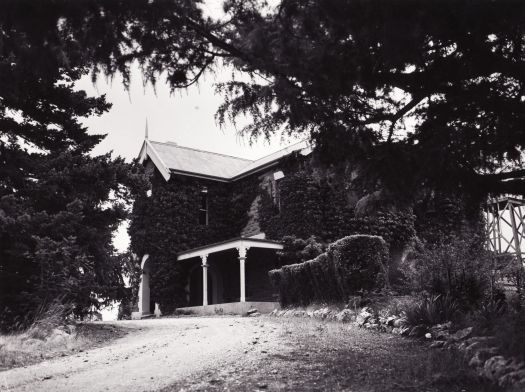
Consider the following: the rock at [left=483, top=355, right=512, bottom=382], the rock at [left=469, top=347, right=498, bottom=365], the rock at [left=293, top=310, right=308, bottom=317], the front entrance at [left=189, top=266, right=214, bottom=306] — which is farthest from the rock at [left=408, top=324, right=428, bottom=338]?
the front entrance at [left=189, top=266, right=214, bottom=306]

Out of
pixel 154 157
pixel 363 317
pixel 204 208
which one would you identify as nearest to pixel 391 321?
pixel 363 317

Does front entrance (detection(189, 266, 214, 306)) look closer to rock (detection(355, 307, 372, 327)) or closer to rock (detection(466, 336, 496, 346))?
rock (detection(355, 307, 372, 327))

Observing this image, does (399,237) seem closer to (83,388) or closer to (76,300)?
(76,300)

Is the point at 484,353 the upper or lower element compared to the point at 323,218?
lower

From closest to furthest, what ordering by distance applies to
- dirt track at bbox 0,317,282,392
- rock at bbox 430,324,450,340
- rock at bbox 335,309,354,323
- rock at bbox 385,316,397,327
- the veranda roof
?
1. dirt track at bbox 0,317,282,392
2. rock at bbox 430,324,450,340
3. rock at bbox 385,316,397,327
4. rock at bbox 335,309,354,323
5. the veranda roof

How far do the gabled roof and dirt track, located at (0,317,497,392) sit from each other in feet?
44.1

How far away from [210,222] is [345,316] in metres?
13.6

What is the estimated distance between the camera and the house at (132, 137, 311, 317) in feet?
74.6

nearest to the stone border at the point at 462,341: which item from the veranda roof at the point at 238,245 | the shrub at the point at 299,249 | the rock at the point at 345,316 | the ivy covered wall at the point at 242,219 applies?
the rock at the point at 345,316

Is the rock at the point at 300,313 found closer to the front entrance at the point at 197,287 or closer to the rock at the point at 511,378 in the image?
the rock at the point at 511,378

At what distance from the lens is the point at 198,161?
26547 millimetres

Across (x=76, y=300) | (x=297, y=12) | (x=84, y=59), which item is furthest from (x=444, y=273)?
(x=76, y=300)

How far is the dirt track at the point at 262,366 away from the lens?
6227 millimetres

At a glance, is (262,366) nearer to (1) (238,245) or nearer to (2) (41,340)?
(2) (41,340)
